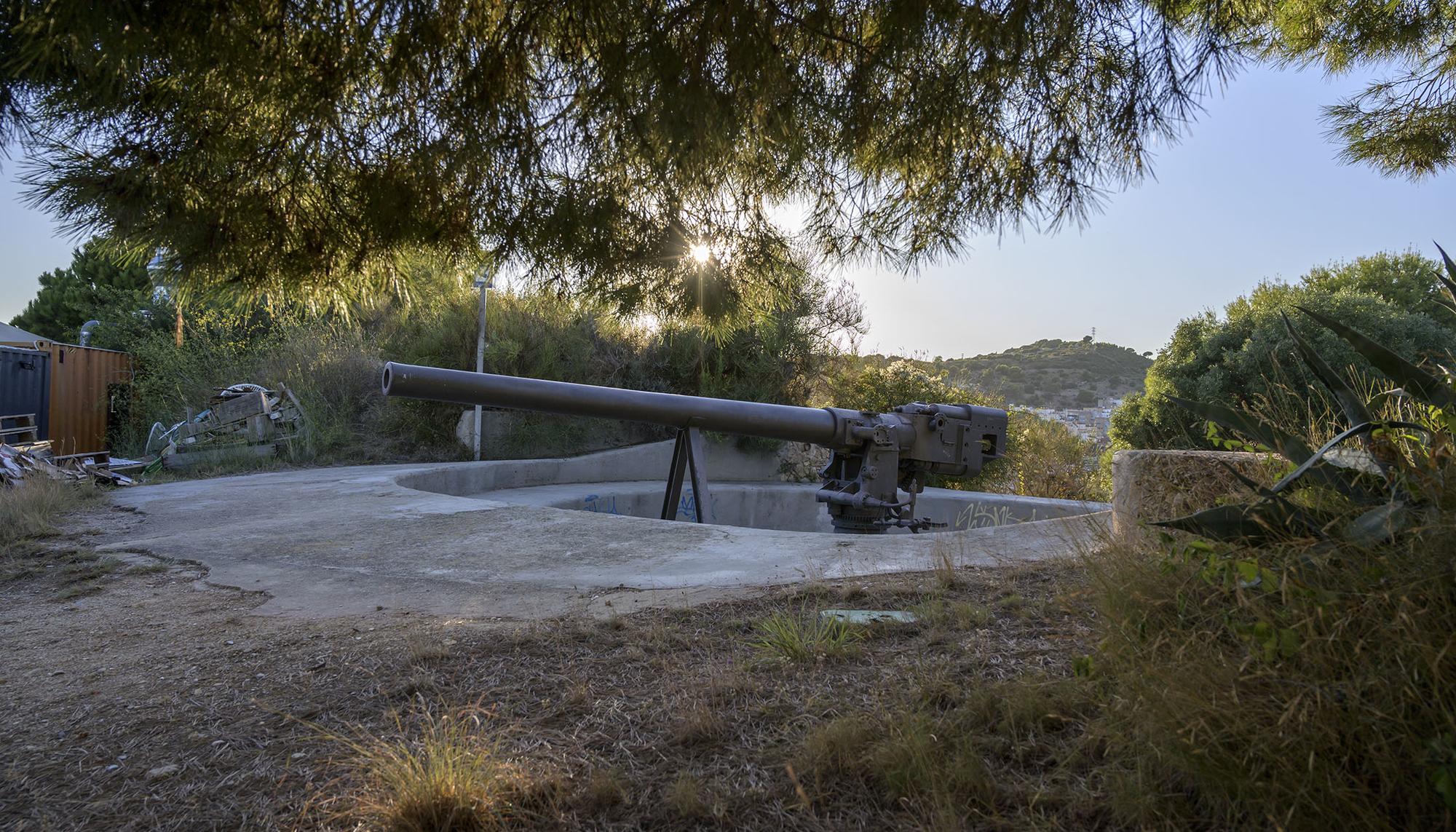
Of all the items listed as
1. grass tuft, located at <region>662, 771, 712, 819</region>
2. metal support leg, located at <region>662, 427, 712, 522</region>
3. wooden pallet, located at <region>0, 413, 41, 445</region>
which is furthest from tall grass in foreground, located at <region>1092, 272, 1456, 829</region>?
wooden pallet, located at <region>0, 413, 41, 445</region>

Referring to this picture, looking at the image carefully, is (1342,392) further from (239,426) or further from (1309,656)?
(239,426)

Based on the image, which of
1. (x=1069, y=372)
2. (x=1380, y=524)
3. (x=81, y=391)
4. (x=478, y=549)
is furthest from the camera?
(x=1069, y=372)

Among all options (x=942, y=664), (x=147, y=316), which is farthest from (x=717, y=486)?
(x=147, y=316)

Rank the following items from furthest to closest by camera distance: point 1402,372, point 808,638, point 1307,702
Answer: point 808,638 → point 1402,372 → point 1307,702

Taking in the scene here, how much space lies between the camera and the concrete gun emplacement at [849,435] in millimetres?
6578

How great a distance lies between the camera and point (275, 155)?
262cm

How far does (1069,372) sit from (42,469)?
1135 inches

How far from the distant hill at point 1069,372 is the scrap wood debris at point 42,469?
1982 cm

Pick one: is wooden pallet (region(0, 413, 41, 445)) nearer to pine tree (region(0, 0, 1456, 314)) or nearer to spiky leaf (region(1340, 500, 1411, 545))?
pine tree (region(0, 0, 1456, 314))

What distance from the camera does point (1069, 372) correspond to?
3053cm

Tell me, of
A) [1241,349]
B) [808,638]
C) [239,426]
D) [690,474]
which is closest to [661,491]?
[690,474]

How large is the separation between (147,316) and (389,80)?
1918 centimetres

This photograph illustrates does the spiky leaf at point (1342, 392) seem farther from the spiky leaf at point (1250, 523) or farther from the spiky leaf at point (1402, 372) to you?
the spiky leaf at point (1250, 523)

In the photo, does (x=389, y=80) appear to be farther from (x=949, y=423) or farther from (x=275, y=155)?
(x=949, y=423)
